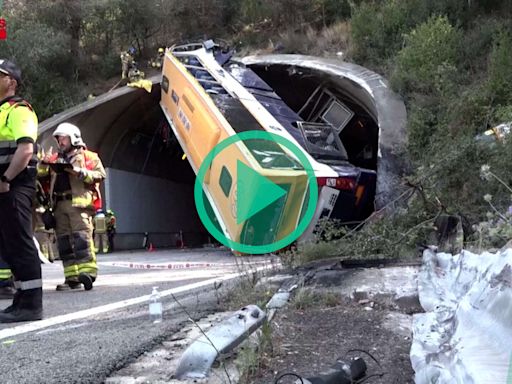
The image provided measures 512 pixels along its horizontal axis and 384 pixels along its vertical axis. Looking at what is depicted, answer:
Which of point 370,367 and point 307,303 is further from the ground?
point 370,367

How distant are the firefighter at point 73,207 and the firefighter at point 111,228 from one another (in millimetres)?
9739

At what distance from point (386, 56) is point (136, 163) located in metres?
8.89

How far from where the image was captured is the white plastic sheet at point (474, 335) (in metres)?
1.70

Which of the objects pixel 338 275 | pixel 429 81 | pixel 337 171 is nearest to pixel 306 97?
pixel 429 81

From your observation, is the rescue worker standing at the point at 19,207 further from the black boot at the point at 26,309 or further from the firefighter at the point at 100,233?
the firefighter at the point at 100,233

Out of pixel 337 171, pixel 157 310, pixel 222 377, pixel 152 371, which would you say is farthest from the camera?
pixel 337 171

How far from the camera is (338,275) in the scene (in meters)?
4.45

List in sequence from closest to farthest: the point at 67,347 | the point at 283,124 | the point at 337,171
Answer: the point at 67,347, the point at 337,171, the point at 283,124

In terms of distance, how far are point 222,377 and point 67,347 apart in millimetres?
987

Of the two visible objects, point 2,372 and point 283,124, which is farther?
point 283,124

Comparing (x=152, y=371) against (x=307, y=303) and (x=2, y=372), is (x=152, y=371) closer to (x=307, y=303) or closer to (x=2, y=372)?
(x=2, y=372)

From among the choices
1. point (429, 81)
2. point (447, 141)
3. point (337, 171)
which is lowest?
point (337, 171)
